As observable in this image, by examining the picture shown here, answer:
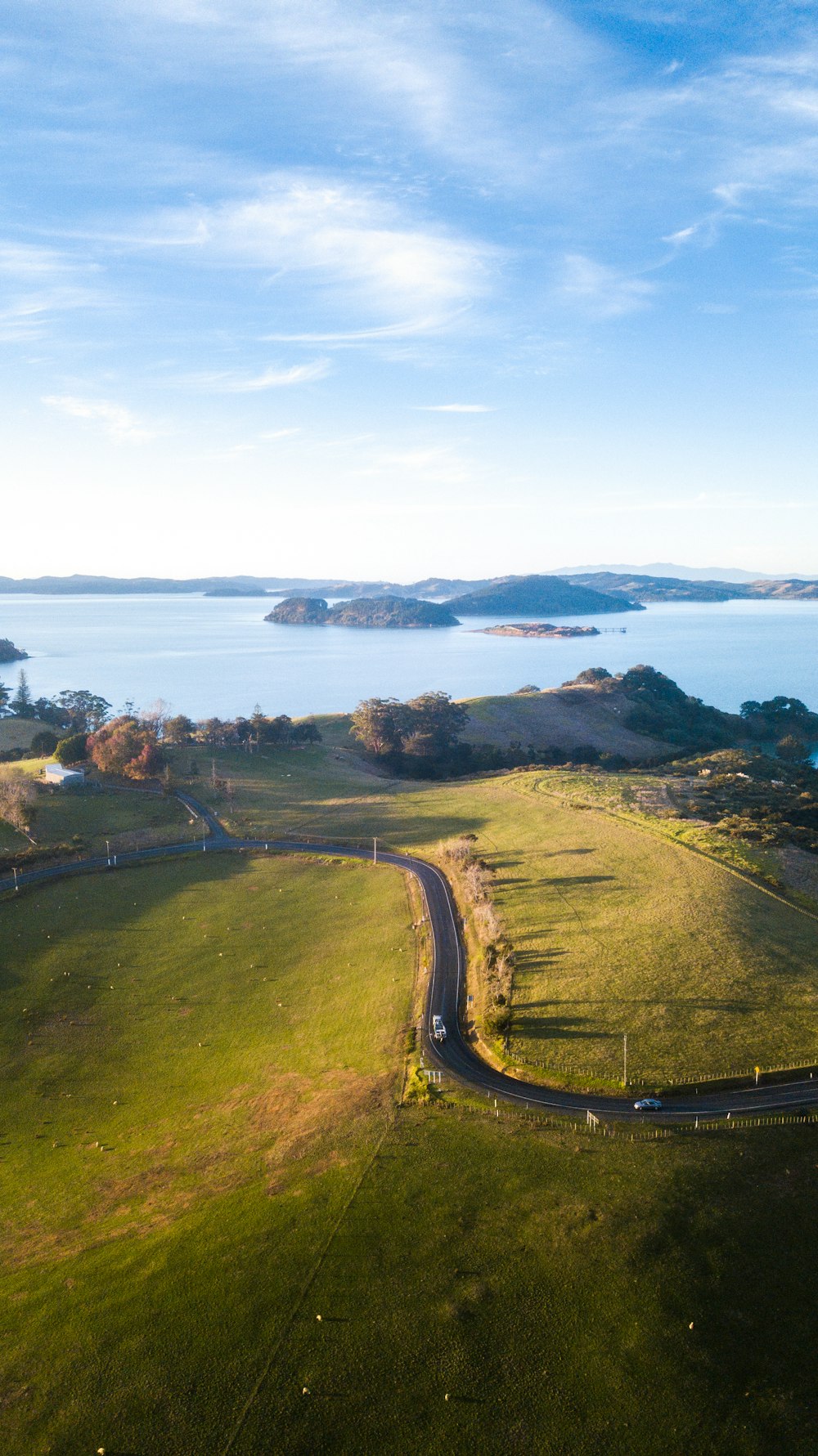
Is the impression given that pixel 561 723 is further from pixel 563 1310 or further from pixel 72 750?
pixel 563 1310

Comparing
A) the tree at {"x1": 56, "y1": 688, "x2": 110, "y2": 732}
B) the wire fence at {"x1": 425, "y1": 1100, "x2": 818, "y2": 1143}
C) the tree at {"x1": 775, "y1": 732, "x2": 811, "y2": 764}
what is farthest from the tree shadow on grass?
the tree at {"x1": 775, "y1": 732, "x2": 811, "y2": 764}

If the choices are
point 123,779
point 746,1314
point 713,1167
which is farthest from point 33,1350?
point 123,779

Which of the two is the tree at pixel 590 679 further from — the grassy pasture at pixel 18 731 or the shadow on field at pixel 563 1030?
the shadow on field at pixel 563 1030

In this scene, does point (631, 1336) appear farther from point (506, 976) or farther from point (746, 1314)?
point (506, 976)

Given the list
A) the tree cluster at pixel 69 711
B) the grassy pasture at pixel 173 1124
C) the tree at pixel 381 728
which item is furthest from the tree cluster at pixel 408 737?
the grassy pasture at pixel 173 1124

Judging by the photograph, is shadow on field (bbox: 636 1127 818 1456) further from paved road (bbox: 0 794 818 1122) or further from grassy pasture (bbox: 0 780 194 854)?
grassy pasture (bbox: 0 780 194 854)
